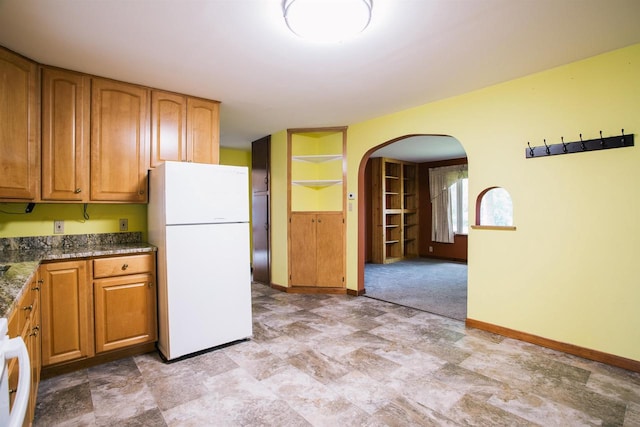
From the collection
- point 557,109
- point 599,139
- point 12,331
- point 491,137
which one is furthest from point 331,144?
point 12,331

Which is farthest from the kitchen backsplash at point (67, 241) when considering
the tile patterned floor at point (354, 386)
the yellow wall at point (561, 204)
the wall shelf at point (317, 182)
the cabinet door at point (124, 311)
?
the yellow wall at point (561, 204)

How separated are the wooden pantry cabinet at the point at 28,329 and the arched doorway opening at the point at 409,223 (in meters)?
3.53

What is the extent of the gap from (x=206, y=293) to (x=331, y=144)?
9.38ft

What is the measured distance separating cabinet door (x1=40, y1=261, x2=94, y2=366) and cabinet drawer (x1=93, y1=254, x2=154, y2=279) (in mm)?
85

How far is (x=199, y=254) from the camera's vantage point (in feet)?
8.41

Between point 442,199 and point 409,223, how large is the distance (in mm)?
1059

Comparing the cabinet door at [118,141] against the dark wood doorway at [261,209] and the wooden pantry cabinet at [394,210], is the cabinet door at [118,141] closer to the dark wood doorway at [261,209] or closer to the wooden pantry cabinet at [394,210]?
the dark wood doorway at [261,209]

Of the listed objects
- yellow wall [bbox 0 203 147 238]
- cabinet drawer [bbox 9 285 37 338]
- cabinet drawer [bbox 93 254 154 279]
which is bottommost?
cabinet drawer [bbox 9 285 37 338]

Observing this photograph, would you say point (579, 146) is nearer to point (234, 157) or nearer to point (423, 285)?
point (423, 285)

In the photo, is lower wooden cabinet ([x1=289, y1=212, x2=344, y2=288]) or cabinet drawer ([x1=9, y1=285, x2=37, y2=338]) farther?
lower wooden cabinet ([x1=289, y1=212, x2=344, y2=288])

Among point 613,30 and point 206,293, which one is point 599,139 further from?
point 206,293

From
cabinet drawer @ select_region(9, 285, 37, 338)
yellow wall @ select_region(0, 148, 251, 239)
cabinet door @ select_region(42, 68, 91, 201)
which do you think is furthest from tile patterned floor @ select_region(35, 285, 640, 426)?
cabinet door @ select_region(42, 68, 91, 201)

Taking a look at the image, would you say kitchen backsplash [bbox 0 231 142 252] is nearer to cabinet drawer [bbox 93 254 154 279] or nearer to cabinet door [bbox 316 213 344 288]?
cabinet drawer [bbox 93 254 154 279]

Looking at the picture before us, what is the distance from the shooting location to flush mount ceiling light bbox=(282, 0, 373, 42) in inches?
66.5
